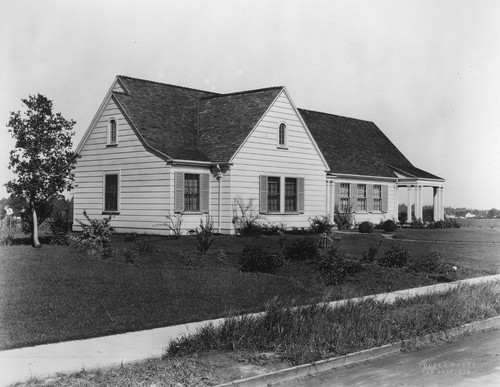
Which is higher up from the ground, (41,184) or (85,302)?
(41,184)

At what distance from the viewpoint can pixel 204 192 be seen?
997 inches

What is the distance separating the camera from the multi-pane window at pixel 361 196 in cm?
3381

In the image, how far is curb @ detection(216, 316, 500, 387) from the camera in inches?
285

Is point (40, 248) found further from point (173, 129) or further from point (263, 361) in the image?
point (263, 361)

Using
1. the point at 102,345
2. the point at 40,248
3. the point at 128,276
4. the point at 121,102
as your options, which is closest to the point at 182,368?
the point at 102,345

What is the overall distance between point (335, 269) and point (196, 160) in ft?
36.3

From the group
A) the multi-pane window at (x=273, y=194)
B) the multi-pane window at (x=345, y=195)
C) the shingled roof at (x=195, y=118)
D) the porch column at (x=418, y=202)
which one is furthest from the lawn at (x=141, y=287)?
the porch column at (x=418, y=202)

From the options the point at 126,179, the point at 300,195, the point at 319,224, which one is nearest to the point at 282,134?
the point at 300,195

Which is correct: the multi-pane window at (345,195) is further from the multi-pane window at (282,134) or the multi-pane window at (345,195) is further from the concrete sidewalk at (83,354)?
the concrete sidewalk at (83,354)

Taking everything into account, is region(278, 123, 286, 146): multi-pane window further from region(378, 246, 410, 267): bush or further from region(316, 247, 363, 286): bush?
region(316, 247, 363, 286): bush

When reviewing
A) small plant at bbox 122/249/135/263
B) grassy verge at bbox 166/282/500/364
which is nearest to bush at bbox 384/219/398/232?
small plant at bbox 122/249/135/263

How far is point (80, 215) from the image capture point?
27.7 meters

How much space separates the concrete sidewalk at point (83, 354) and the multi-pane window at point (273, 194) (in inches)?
698

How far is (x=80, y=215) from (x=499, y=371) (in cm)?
2264
